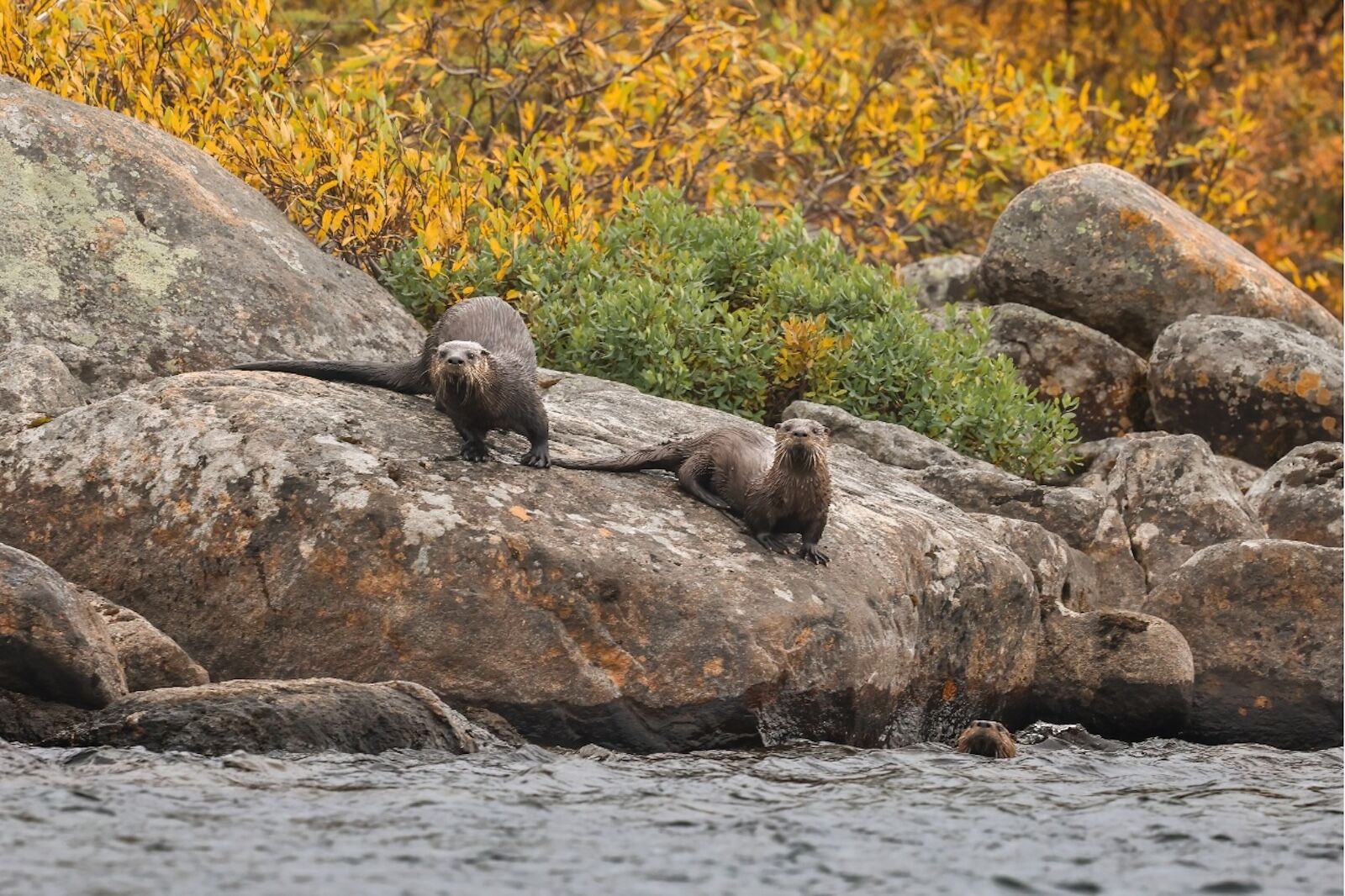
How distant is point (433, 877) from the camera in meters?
3.90

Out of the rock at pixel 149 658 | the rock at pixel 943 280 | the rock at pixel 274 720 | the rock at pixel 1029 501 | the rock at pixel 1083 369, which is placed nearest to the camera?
the rock at pixel 274 720

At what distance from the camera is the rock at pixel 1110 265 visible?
11.2 m

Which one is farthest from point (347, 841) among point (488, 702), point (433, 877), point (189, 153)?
point (189, 153)

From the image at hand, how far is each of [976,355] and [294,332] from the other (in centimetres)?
391

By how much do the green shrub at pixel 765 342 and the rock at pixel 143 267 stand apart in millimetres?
890

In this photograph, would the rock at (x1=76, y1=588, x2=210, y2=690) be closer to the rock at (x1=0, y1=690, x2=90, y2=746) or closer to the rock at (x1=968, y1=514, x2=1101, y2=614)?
the rock at (x1=0, y1=690, x2=90, y2=746)

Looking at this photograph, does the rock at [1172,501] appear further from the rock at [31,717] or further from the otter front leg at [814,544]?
the rock at [31,717]

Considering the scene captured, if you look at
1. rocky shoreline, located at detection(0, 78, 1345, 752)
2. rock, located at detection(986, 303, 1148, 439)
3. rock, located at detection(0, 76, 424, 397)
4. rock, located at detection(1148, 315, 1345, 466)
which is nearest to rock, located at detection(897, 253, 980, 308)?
rock, located at detection(986, 303, 1148, 439)

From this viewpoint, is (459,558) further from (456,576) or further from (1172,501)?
(1172,501)

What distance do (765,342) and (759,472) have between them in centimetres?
287

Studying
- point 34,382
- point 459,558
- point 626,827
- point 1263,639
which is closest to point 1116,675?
point 1263,639

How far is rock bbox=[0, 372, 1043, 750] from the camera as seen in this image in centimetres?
570

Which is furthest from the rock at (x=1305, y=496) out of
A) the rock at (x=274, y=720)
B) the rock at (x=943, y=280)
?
the rock at (x=274, y=720)

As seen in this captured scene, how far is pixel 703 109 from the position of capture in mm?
12453
